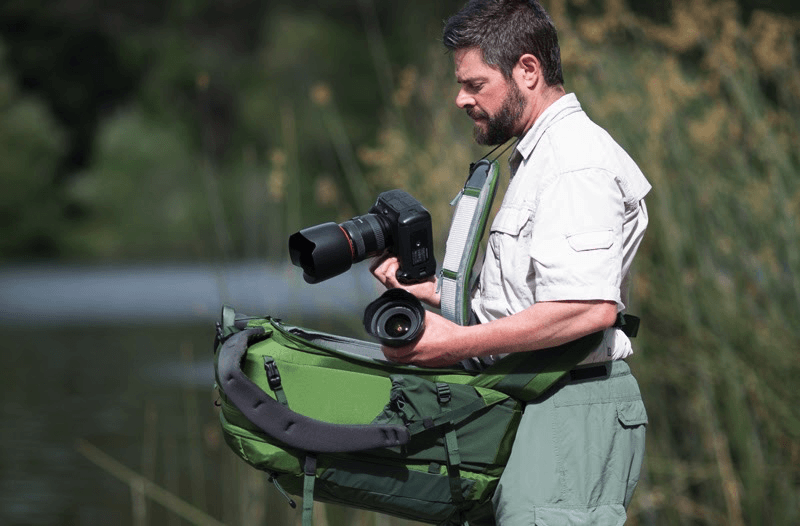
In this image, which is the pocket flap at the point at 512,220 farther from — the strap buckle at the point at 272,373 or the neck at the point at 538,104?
the strap buckle at the point at 272,373

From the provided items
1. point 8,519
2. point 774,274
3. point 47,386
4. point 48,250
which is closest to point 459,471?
point 774,274

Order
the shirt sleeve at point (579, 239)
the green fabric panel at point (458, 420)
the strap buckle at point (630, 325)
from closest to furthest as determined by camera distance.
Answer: the shirt sleeve at point (579, 239)
the green fabric panel at point (458, 420)
the strap buckle at point (630, 325)

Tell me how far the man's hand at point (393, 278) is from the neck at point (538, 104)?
34 centimetres

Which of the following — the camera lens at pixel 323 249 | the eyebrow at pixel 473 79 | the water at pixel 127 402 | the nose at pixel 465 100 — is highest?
the eyebrow at pixel 473 79

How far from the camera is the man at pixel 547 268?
1.80 m

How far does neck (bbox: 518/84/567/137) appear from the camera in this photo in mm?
1950

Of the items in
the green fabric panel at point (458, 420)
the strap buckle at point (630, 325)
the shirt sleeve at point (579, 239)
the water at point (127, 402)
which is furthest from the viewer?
the water at point (127, 402)

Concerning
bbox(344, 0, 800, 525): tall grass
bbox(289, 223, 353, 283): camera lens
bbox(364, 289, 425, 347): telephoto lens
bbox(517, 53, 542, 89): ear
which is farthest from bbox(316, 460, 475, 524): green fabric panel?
bbox(344, 0, 800, 525): tall grass

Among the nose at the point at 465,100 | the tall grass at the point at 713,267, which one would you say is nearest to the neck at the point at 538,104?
the nose at the point at 465,100

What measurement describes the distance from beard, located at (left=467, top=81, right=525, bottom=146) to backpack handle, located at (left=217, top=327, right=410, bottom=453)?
0.55m

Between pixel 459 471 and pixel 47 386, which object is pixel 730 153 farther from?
pixel 47 386

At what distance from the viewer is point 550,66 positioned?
195cm

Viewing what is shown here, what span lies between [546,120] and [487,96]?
0.38 feet

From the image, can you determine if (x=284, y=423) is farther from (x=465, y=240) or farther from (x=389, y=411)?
(x=465, y=240)
